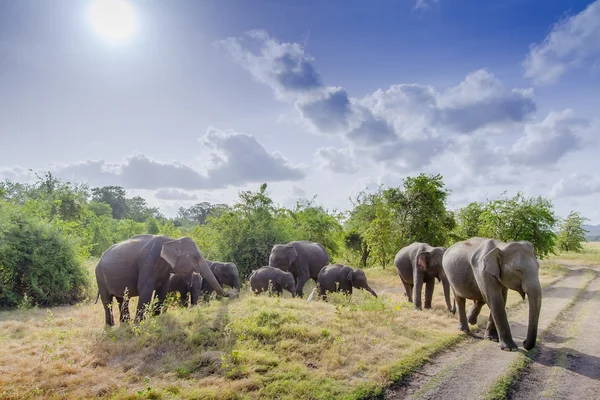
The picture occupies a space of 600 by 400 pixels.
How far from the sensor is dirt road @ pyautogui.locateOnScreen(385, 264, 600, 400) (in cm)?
716

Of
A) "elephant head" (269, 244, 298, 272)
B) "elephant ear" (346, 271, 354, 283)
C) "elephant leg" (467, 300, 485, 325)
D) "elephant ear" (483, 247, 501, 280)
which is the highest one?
"elephant ear" (483, 247, 501, 280)

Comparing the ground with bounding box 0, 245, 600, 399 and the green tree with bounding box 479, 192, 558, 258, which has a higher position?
the green tree with bounding box 479, 192, 558, 258

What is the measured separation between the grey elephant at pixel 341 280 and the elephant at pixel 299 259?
8.72ft

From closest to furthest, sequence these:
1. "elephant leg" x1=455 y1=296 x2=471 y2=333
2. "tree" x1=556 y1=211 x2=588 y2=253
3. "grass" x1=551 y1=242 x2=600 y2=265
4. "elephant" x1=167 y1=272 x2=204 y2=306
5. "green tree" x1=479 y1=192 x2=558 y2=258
Result: "elephant leg" x1=455 y1=296 x2=471 y2=333
"elephant" x1=167 y1=272 x2=204 y2=306
"green tree" x1=479 y1=192 x2=558 y2=258
"grass" x1=551 y1=242 x2=600 y2=265
"tree" x1=556 y1=211 x2=588 y2=253

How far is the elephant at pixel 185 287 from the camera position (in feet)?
49.8

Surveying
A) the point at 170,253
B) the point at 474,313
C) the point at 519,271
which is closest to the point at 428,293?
the point at 474,313

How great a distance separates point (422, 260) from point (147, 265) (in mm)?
10091

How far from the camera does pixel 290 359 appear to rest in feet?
26.8

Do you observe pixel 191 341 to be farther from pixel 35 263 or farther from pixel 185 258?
pixel 35 263

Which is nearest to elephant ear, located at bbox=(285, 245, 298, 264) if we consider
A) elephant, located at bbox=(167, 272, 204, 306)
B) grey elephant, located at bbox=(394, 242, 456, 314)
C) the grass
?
elephant, located at bbox=(167, 272, 204, 306)

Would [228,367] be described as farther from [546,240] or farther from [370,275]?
[546,240]

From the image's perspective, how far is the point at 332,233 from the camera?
36156 millimetres

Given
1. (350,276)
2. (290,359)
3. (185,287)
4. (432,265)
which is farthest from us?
(350,276)

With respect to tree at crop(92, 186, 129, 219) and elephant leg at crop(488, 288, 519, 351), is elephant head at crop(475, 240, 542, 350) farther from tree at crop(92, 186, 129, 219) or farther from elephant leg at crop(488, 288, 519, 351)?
tree at crop(92, 186, 129, 219)
